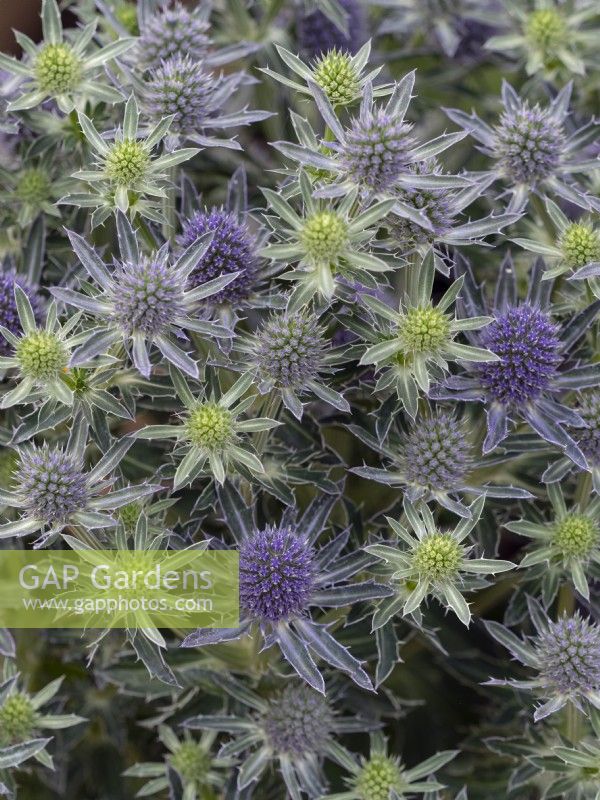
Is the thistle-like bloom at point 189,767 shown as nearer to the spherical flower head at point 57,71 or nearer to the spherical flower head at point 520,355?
the spherical flower head at point 520,355

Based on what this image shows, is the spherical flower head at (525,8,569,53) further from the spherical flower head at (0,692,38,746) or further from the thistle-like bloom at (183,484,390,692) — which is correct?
the spherical flower head at (0,692,38,746)

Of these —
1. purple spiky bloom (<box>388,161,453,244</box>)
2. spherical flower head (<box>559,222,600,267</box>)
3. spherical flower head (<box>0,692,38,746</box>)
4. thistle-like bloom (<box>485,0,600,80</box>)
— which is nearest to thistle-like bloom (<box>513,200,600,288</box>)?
spherical flower head (<box>559,222,600,267</box>)

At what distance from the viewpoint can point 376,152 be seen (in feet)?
4.05

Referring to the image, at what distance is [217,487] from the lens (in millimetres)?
1380

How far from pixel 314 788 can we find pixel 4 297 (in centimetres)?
95

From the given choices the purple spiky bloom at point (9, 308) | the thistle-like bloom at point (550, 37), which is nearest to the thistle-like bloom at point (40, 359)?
the purple spiky bloom at point (9, 308)

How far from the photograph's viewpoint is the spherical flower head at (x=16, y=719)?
1435mm

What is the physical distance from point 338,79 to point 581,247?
474mm

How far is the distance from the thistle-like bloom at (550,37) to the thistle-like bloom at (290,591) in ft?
3.58

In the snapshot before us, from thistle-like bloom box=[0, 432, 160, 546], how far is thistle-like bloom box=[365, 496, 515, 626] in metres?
0.37

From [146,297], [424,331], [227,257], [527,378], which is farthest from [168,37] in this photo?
[527,378]

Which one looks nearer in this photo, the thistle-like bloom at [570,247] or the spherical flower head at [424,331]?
the spherical flower head at [424,331]

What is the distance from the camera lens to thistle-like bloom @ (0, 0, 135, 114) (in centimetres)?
151

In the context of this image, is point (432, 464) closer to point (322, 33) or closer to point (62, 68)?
point (62, 68)
